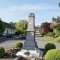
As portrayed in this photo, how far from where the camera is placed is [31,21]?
21266 millimetres

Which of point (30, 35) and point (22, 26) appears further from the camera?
point (22, 26)

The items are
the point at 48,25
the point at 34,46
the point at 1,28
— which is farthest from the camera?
the point at 48,25

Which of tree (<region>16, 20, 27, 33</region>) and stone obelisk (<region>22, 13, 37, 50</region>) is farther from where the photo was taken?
tree (<region>16, 20, 27, 33</region>)

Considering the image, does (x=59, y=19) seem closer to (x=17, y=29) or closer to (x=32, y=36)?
(x=17, y=29)

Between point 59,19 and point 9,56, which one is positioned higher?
point 59,19

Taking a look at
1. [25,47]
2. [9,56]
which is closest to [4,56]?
[9,56]

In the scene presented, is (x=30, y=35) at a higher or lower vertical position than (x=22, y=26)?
lower

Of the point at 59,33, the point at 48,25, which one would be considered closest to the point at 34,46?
the point at 59,33

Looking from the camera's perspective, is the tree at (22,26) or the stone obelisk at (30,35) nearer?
the stone obelisk at (30,35)

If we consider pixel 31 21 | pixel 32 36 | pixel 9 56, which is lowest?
pixel 9 56

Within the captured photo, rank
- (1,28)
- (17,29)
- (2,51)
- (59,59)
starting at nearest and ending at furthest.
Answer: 1. (59,59)
2. (2,51)
3. (1,28)
4. (17,29)

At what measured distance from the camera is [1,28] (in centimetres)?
4678

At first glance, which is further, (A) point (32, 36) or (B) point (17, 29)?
(B) point (17, 29)

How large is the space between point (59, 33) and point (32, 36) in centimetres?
3298
